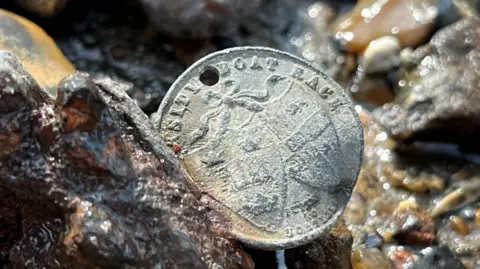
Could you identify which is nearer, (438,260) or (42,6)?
(438,260)

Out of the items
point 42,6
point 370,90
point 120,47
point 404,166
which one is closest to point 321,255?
point 404,166

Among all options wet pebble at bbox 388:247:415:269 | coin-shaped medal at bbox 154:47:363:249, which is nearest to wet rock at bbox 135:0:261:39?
coin-shaped medal at bbox 154:47:363:249

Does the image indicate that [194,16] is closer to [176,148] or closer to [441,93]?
[176,148]

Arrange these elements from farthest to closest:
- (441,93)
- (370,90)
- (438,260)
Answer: (370,90)
(441,93)
(438,260)

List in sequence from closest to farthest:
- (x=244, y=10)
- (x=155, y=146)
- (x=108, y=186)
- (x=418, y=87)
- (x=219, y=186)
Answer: (x=108, y=186), (x=155, y=146), (x=219, y=186), (x=418, y=87), (x=244, y=10)

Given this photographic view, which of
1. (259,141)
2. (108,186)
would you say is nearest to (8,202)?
(108,186)

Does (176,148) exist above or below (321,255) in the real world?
above

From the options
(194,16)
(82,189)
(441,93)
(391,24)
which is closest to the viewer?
(82,189)

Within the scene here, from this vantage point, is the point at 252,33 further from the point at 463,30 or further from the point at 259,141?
the point at 259,141
